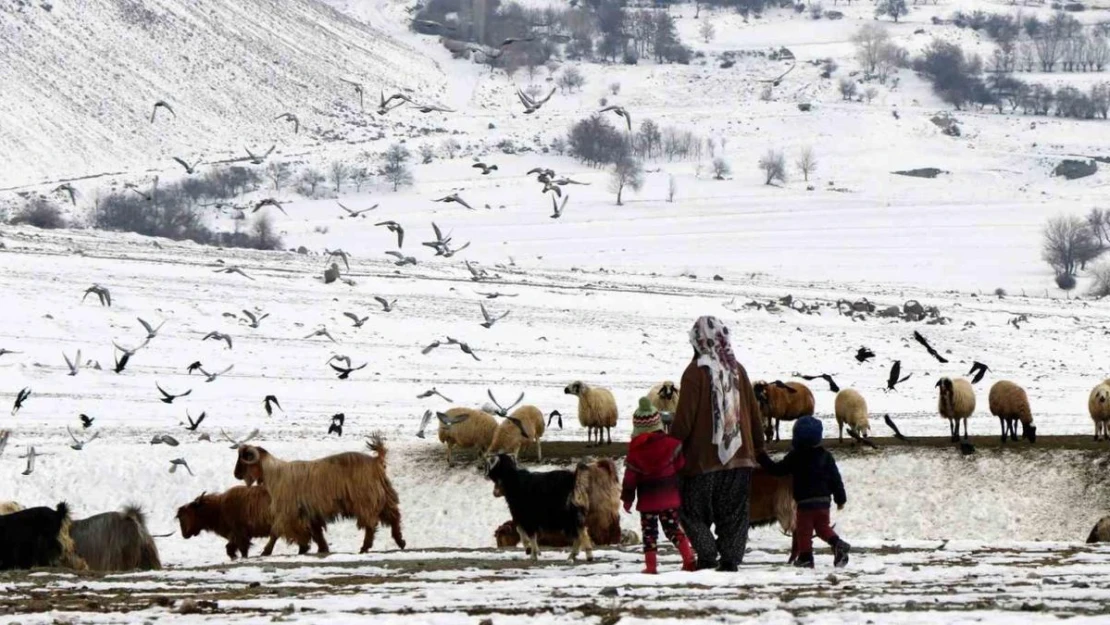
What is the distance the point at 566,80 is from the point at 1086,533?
150 metres

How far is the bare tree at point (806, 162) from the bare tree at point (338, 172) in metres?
33.5

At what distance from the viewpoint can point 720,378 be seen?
14016mm

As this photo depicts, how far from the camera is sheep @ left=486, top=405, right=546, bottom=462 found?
A: 97.5 ft

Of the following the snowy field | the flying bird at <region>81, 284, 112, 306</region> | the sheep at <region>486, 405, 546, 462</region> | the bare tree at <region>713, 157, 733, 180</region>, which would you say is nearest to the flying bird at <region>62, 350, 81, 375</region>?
the snowy field

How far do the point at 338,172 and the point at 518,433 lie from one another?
287 feet

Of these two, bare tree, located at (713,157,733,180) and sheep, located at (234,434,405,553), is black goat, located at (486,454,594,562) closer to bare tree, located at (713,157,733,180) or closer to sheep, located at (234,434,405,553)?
sheep, located at (234,434,405,553)

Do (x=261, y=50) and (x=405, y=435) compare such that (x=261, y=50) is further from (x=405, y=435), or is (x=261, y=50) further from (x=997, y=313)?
(x=405, y=435)

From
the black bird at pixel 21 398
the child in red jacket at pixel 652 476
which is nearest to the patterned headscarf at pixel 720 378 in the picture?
the child in red jacket at pixel 652 476

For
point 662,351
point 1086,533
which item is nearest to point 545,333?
point 662,351

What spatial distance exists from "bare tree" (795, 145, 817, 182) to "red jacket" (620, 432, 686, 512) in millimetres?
111590

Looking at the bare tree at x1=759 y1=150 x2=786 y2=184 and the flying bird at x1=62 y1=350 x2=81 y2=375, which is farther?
the bare tree at x1=759 y1=150 x2=786 y2=184

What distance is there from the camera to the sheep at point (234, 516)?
882 inches

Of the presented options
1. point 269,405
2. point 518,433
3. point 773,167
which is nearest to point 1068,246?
point 773,167

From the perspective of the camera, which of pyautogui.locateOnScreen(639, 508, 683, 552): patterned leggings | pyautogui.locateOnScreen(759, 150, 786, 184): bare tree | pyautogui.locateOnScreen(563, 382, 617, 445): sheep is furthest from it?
pyautogui.locateOnScreen(759, 150, 786, 184): bare tree
